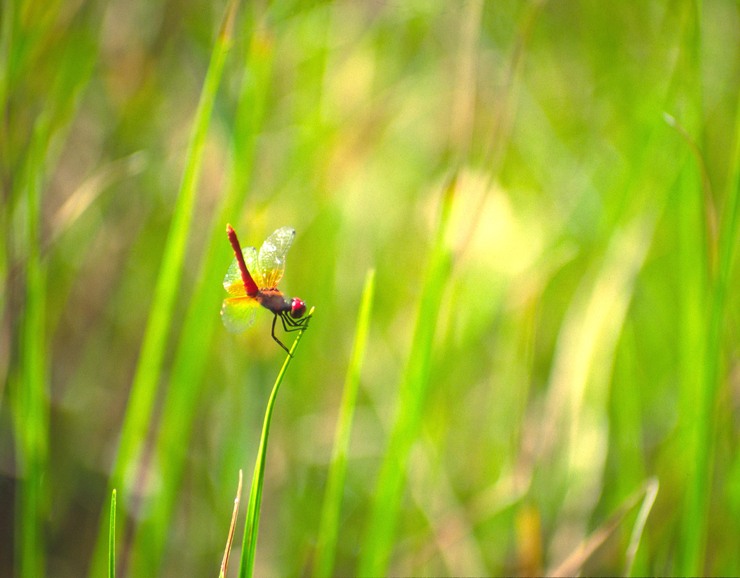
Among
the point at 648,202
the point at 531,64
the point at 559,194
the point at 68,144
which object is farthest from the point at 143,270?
the point at 531,64

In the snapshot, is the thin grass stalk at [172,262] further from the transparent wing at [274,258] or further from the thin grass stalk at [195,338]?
the transparent wing at [274,258]

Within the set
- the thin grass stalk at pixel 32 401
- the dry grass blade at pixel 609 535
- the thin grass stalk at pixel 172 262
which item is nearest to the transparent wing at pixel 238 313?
the thin grass stalk at pixel 172 262

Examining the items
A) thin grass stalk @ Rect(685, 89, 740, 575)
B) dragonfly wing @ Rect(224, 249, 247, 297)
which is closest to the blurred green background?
thin grass stalk @ Rect(685, 89, 740, 575)

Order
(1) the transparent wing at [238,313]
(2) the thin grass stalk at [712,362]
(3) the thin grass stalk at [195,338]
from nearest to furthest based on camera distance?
(1) the transparent wing at [238,313] → (2) the thin grass stalk at [712,362] → (3) the thin grass stalk at [195,338]

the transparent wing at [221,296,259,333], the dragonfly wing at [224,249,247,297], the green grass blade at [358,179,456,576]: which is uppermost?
the dragonfly wing at [224,249,247,297]

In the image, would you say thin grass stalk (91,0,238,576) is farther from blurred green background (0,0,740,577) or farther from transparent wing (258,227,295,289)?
transparent wing (258,227,295,289)

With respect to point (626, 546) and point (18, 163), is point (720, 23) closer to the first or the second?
point (626, 546)

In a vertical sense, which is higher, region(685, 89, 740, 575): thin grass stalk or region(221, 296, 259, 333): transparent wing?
region(221, 296, 259, 333): transparent wing
